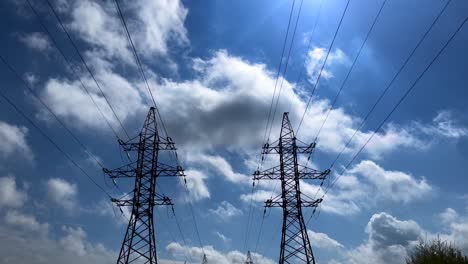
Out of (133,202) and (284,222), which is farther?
(284,222)

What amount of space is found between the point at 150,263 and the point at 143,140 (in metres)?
10.1

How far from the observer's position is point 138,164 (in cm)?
3056

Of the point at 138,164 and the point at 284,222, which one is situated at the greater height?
the point at 138,164

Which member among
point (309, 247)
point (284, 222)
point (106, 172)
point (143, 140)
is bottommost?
point (309, 247)

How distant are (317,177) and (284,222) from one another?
4.68 m

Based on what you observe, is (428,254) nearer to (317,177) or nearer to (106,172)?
(317,177)

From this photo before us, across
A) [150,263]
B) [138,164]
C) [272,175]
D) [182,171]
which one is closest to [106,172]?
[138,164]

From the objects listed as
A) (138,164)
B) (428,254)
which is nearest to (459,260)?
(428,254)

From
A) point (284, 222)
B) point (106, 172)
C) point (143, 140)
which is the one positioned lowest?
point (284, 222)

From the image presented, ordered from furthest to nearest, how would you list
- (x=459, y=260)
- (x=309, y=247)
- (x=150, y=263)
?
1. (x=309, y=247)
2. (x=150, y=263)
3. (x=459, y=260)

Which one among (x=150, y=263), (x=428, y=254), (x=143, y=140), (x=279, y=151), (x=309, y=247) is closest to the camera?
(x=428, y=254)

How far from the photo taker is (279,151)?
34500mm

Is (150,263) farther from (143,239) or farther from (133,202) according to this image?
(133,202)

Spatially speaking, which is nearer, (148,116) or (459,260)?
(459,260)
